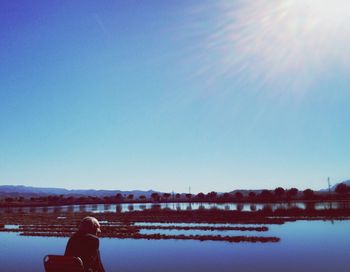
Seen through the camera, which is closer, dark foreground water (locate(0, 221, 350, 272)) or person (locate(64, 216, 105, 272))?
person (locate(64, 216, 105, 272))

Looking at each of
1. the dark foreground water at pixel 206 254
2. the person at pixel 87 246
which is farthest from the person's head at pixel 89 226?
the dark foreground water at pixel 206 254

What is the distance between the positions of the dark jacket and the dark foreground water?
14.9 metres

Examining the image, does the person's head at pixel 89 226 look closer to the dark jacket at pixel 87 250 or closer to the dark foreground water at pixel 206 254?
the dark jacket at pixel 87 250

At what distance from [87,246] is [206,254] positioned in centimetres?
1954

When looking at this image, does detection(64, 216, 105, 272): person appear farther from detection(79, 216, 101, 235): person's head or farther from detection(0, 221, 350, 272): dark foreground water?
detection(0, 221, 350, 272): dark foreground water

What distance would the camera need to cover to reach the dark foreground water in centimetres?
1995

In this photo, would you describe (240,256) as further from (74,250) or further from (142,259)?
(74,250)

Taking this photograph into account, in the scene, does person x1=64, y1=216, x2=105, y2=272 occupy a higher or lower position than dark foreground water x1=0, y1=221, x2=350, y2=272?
higher

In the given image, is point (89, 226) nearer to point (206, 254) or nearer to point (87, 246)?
point (87, 246)

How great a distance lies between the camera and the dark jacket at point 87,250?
17.7 feet

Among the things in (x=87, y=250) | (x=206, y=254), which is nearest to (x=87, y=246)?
(x=87, y=250)

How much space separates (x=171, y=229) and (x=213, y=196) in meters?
143

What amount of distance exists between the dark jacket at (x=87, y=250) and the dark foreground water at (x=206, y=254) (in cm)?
1486

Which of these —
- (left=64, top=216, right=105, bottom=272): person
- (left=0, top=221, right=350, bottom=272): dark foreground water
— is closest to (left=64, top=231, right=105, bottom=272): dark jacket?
(left=64, top=216, right=105, bottom=272): person
